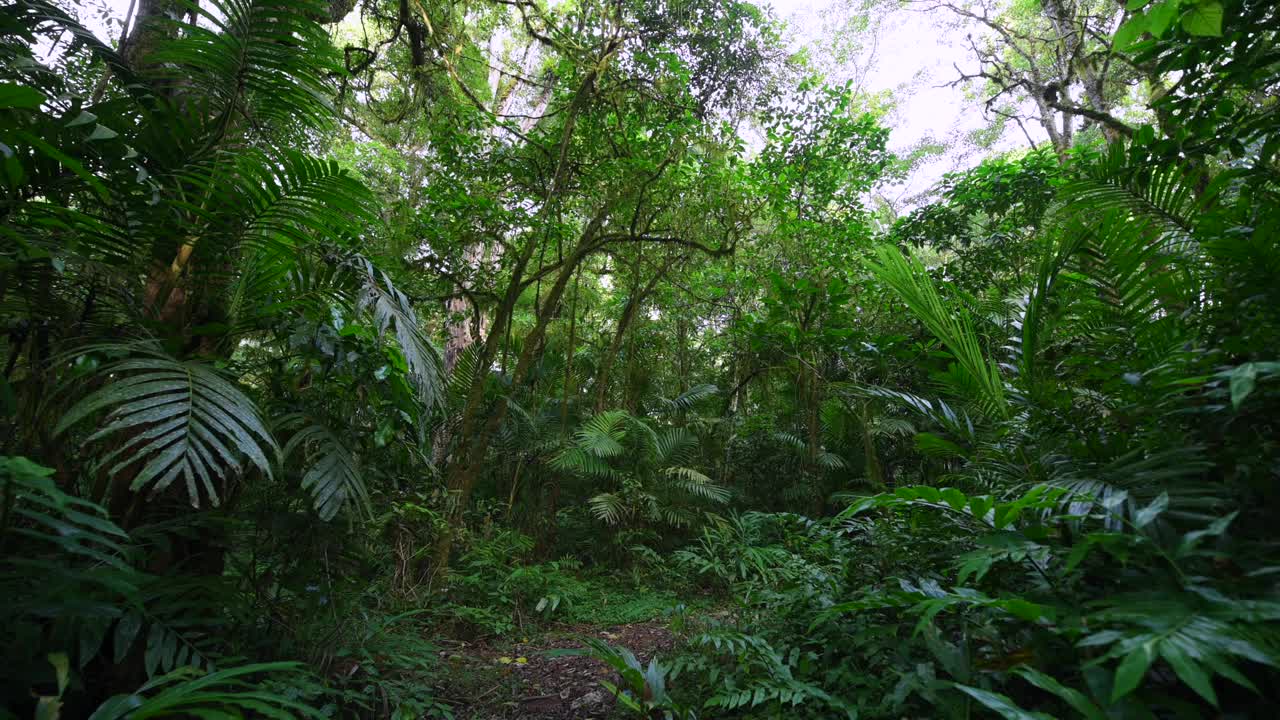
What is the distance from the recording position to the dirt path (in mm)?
2441

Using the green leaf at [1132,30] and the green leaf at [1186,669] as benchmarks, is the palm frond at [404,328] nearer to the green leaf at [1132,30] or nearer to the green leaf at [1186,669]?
the green leaf at [1186,669]

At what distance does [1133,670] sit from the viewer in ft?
3.31

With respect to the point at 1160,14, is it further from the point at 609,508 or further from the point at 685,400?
the point at 685,400

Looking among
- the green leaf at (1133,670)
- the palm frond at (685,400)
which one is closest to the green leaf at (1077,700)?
the green leaf at (1133,670)

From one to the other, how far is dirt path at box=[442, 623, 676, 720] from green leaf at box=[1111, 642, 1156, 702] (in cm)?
187

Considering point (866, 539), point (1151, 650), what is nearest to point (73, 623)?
point (1151, 650)

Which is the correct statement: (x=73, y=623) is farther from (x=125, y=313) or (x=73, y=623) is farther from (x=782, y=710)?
(x=782, y=710)

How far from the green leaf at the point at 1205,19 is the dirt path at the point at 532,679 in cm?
293

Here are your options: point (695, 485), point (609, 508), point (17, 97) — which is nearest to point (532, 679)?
point (609, 508)

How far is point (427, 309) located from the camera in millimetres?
5117

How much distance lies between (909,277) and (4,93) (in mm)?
2680

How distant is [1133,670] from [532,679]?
8.28ft

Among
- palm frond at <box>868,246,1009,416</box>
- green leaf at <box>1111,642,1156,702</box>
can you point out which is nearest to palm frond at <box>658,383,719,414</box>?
palm frond at <box>868,246,1009,416</box>

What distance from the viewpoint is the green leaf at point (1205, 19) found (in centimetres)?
146
